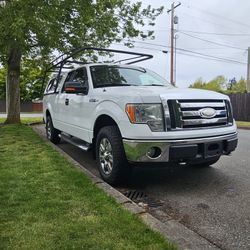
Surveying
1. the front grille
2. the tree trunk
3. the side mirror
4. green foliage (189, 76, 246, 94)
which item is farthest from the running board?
green foliage (189, 76, 246, 94)

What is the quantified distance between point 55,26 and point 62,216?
8.37 m

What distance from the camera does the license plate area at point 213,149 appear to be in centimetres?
477

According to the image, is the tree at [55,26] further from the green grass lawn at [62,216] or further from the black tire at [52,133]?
the green grass lawn at [62,216]

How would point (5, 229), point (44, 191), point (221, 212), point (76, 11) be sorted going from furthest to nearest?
point (76, 11), point (44, 191), point (221, 212), point (5, 229)

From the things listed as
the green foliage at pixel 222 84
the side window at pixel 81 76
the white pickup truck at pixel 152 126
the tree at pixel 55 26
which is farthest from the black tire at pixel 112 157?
the green foliage at pixel 222 84

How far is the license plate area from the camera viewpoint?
188 inches

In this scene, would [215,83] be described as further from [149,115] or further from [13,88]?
[149,115]

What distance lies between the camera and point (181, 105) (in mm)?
4660

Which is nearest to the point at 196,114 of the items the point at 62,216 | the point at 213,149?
the point at 213,149

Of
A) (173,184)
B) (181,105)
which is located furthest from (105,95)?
(173,184)

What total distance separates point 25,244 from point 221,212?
2289 mm

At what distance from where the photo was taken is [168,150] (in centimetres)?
453

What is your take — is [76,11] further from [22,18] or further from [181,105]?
[181,105]

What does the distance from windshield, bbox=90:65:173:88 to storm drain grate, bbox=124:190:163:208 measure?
202 centimetres
